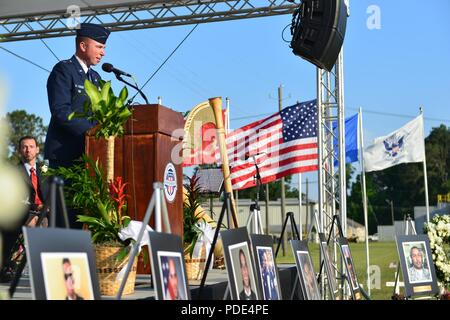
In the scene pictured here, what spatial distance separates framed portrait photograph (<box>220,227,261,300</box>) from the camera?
256cm

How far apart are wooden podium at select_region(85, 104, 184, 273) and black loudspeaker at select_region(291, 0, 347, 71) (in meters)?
2.24

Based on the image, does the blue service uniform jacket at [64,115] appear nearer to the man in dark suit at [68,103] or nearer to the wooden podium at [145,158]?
the man in dark suit at [68,103]

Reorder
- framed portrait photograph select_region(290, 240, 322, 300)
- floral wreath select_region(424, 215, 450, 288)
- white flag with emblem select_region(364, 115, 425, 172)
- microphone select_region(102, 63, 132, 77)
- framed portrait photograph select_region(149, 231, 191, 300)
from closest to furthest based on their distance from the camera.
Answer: framed portrait photograph select_region(149, 231, 191, 300) < framed portrait photograph select_region(290, 240, 322, 300) < microphone select_region(102, 63, 132, 77) < floral wreath select_region(424, 215, 450, 288) < white flag with emblem select_region(364, 115, 425, 172)

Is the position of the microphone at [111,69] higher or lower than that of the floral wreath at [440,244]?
higher

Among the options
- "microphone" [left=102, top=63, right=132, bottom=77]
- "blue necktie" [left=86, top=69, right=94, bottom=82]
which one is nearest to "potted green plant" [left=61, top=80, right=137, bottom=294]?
"microphone" [left=102, top=63, right=132, bottom=77]

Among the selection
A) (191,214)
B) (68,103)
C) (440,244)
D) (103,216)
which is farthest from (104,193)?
(440,244)

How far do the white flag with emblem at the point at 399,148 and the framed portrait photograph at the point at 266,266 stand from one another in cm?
1024

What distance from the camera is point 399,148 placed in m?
13.3

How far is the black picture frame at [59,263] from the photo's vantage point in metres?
1.72

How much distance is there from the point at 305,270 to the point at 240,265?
896mm

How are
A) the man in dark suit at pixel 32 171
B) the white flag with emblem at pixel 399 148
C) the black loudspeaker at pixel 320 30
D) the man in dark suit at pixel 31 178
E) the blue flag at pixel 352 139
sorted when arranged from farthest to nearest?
the white flag with emblem at pixel 399 148, the blue flag at pixel 352 139, the black loudspeaker at pixel 320 30, the man in dark suit at pixel 32 171, the man in dark suit at pixel 31 178

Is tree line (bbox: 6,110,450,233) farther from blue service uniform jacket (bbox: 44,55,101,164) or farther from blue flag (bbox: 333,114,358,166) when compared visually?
blue service uniform jacket (bbox: 44,55,101,164)

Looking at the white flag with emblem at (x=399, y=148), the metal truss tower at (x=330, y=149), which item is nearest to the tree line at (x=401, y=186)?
the white flag with emblem at (x=399, y=148)

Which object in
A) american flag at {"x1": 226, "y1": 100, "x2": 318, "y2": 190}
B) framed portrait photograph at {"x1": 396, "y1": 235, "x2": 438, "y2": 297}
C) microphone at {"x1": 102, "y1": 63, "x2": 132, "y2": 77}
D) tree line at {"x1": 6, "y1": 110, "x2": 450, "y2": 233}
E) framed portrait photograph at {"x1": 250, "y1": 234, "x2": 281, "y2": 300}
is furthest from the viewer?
tree line at {"x1": 6, "y1": 110, "x2": 450, "y2": 233}
